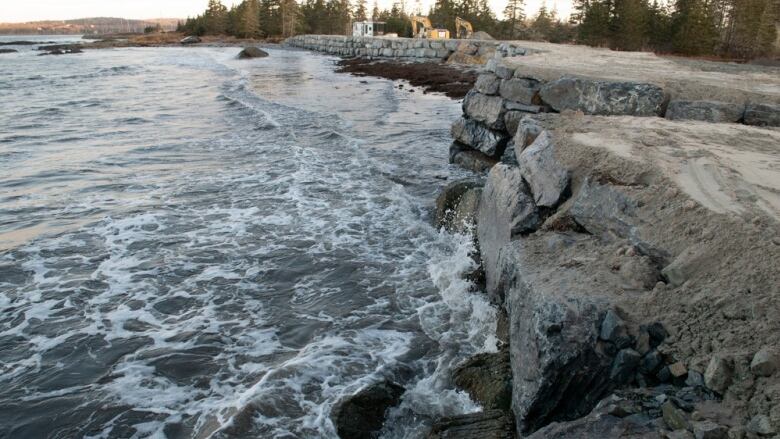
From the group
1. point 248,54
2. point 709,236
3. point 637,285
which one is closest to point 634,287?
point 637,285

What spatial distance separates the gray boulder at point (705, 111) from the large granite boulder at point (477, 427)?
5787 millimetres

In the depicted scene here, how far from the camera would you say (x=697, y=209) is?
4.05 meters

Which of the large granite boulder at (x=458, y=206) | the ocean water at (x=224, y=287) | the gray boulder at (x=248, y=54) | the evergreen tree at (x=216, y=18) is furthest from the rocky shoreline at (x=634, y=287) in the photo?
the evergreen tree at (x=216, y=18)

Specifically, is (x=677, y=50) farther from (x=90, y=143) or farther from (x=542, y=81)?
(x=90, y=143)

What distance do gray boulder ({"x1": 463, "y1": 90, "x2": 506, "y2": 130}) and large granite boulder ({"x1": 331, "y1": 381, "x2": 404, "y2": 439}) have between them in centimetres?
747

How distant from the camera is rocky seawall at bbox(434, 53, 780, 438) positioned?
284cm

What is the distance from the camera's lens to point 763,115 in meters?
7.07

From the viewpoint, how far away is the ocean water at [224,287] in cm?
455

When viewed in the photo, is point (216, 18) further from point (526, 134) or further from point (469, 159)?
point (526, 134)

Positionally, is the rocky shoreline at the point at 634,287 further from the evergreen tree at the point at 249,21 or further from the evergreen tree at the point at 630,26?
the evergreen tree at the point at 249,21

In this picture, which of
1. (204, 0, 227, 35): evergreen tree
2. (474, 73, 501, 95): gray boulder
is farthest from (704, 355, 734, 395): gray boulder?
(204, 0, 227, 35): evergreen tree

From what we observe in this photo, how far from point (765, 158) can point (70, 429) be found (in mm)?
7018

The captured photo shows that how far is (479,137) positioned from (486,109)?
0.63 meters

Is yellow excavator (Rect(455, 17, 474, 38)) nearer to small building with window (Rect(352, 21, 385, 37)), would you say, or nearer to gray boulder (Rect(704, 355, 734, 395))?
small building with window (Rect(352, 21, 385, 37))
